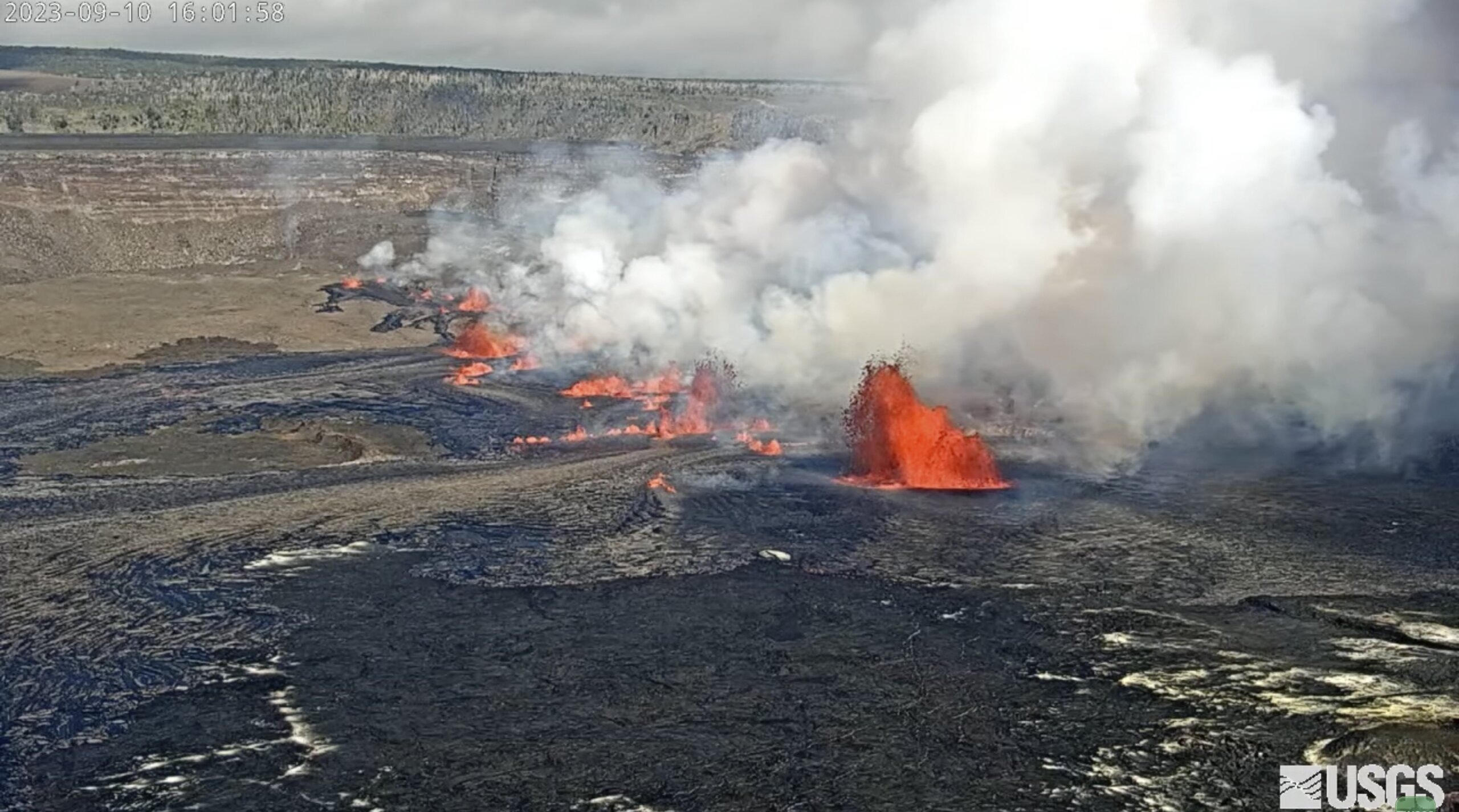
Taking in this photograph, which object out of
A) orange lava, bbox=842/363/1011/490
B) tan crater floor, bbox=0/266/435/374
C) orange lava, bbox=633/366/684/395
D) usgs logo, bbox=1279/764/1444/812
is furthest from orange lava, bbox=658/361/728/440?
usgs logo, bbox=1279/764/1444/812

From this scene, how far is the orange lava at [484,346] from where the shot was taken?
52.3m

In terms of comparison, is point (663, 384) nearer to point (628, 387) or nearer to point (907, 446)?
point (628, 387)

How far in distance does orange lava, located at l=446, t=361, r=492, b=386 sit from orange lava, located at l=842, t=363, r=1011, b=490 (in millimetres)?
16498

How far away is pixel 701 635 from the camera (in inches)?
782

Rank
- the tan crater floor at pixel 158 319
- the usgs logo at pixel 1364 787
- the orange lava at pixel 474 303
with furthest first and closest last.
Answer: the orange lava at pixel 474 303 → the tan crater floor at pixel 158 319 → the usgs logo at pixel 1364 787

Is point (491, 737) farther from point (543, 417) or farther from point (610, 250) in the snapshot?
point (610, 250)

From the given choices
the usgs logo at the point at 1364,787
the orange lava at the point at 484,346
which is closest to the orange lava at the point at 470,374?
the orange lava at the point at 484,346

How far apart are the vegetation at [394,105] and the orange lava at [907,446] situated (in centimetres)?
4639

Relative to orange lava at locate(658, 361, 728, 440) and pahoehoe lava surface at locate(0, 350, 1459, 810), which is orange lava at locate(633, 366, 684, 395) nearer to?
orange lava at locate(658, 361, 728, 440)

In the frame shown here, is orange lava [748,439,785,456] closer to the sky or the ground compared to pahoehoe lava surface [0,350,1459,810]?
closer to the sky

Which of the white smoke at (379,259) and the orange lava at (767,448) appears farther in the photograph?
the white smoke at (379,259)

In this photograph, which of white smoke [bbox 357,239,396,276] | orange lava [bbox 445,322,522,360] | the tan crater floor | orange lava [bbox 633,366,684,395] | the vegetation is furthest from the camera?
the vegetation

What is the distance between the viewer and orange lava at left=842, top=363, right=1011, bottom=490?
3000 cm

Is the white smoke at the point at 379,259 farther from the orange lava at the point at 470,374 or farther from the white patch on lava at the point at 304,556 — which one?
the white patch on lava at the point at 304,556
